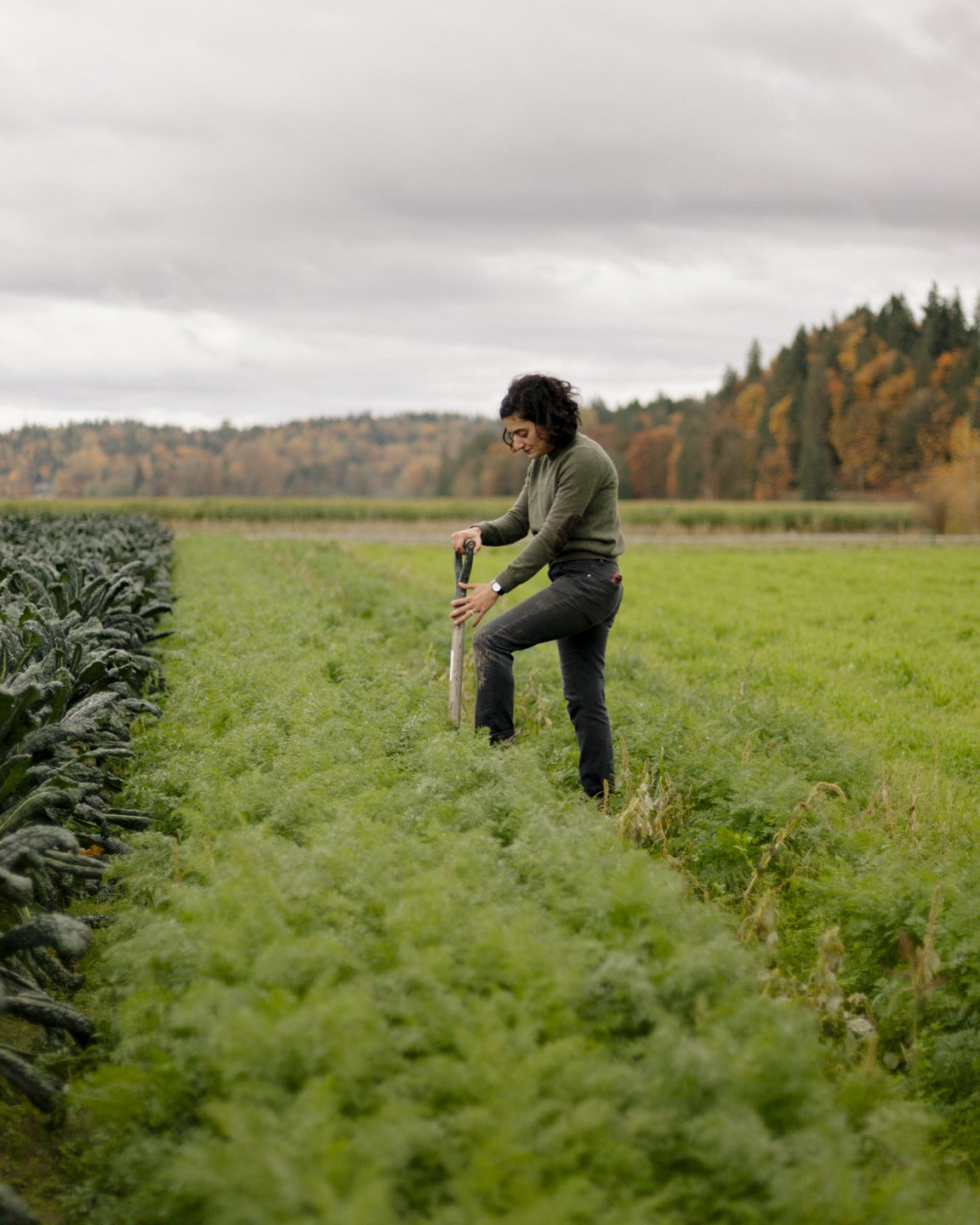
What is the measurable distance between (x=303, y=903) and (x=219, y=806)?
4.26 ft

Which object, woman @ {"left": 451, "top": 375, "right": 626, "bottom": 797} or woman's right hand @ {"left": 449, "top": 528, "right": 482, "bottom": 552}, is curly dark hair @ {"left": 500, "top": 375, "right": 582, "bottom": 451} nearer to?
woman @ {"left": 451, "top": 375, "right": 626, "bottom": 797}

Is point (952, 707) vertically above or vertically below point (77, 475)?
below

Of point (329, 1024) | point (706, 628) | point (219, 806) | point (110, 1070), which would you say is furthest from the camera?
point (706, 628)

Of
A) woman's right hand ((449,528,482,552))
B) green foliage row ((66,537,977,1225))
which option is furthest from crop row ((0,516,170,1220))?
woman's right hand ((449,528,482,552))

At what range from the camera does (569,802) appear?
204 inches

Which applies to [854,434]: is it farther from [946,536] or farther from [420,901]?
[420,901]

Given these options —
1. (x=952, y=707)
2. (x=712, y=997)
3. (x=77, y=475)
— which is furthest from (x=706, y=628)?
(x=77, y=475)

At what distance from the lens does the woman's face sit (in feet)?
17.9

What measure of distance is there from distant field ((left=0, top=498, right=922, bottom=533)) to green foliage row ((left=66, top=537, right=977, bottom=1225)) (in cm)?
4414

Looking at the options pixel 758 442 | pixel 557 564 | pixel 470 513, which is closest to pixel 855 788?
pixel 557 564

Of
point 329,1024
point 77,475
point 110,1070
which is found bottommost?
point 110,1070

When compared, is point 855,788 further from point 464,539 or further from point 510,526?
point 464,539

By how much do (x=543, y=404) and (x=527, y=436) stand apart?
0.19m

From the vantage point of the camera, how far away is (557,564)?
223 inches
